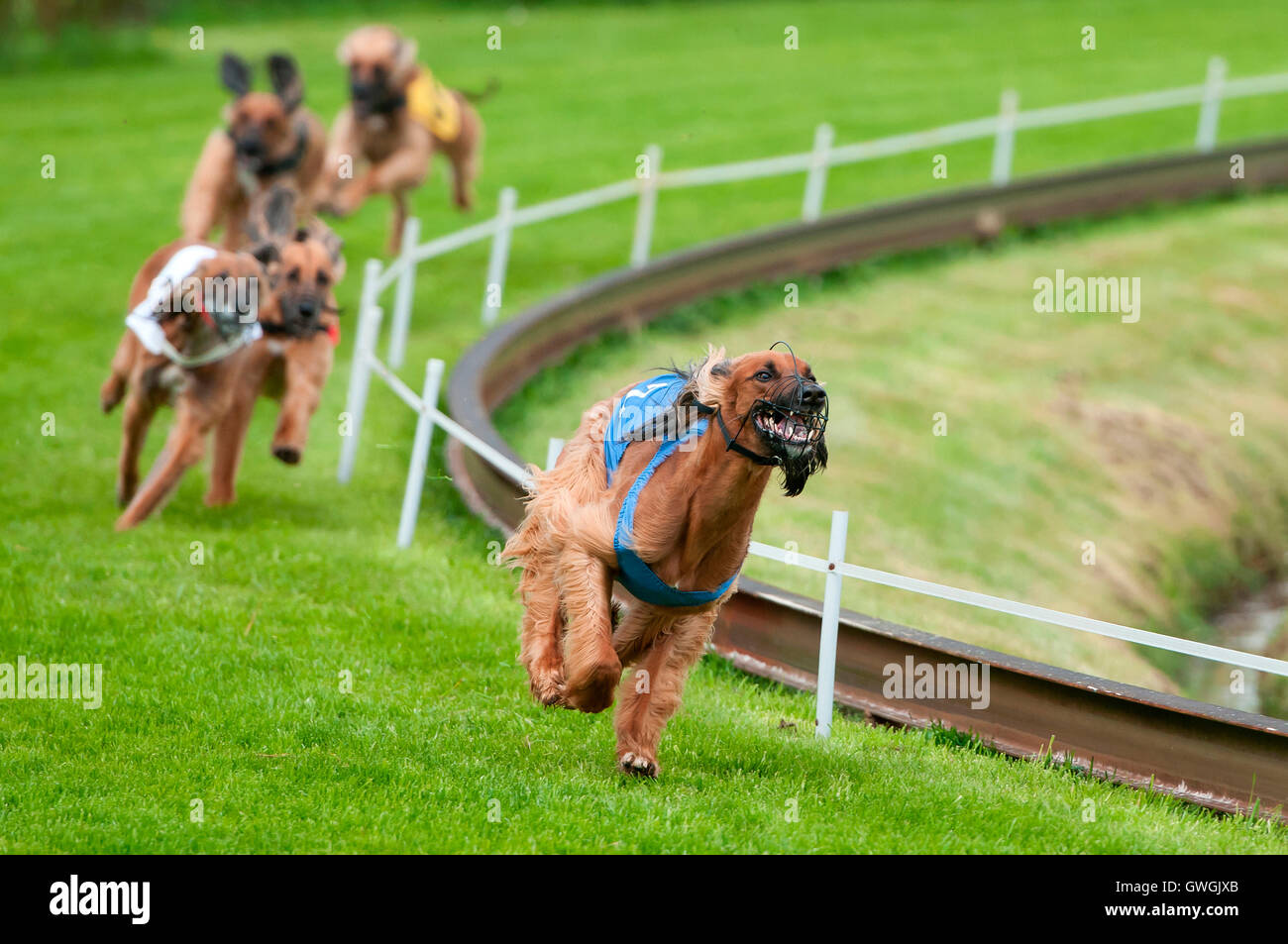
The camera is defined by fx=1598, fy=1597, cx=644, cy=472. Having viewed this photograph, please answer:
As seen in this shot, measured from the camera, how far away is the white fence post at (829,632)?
6938 mm

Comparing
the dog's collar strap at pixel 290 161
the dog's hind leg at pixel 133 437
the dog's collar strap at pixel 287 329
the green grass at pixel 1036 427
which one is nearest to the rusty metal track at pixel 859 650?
the green grass at pixel 1036 427

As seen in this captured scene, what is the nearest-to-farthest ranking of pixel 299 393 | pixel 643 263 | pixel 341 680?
1. pixel 341 680
2. pixel 299 393
3. pixel 643 263

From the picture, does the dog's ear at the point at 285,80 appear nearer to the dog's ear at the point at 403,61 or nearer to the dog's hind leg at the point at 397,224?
the dog's ear at the point at 403,61

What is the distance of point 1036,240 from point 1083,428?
4.93 meters

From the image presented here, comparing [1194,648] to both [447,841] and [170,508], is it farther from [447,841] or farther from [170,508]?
[170,508]

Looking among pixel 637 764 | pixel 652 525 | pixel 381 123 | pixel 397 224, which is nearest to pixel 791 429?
pixel 652 525

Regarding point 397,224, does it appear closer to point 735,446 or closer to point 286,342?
point 286,342

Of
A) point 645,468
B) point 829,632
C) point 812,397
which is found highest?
point 812,397

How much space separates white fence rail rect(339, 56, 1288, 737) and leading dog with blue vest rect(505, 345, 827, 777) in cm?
74

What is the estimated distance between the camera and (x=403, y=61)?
15289 millimetres

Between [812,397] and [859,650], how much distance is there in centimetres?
231

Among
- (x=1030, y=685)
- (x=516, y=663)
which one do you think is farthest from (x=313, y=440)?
(x=1030, y=685)

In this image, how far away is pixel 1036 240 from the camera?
1861cm

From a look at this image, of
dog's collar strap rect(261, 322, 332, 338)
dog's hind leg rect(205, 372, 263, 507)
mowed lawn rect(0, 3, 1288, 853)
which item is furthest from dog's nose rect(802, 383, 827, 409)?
dog's hind leg rect(205, 372, 263, 507)
